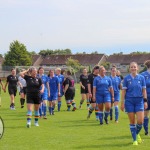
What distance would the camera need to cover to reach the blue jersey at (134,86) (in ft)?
32.9

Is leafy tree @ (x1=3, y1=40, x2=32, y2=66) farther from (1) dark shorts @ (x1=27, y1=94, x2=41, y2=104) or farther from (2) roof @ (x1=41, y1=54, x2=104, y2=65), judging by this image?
(1) dark shorts @ (x1=27, y1=94, x2=41, y2=104)

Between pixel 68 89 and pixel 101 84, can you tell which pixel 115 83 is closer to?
pixel 101 84

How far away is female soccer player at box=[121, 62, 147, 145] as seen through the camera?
9.99m

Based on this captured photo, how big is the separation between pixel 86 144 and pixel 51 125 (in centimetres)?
422

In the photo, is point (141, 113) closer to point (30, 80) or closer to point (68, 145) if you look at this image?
point (68, 145)

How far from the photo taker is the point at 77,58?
424ft

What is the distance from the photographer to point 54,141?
35.7 ft

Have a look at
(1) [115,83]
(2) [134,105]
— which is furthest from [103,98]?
(2) [134,105]

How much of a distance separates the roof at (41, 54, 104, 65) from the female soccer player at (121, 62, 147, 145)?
115 metres

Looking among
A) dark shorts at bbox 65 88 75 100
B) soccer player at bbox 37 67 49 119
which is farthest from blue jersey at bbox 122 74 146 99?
dark shorts at bbox 65 88 75 100

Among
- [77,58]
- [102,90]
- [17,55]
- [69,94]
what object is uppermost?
[77,58]

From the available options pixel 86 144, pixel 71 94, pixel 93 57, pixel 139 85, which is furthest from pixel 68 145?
pixel 93 57

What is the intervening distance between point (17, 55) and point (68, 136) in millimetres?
92783

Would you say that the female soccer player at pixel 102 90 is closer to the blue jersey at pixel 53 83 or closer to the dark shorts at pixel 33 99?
the dark shorts at pixel 33 99
